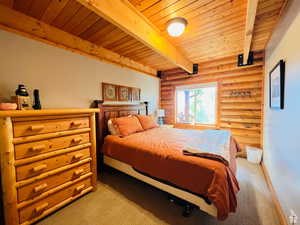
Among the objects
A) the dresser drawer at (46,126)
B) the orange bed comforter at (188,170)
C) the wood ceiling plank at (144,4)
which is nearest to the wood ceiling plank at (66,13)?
the wood ceiling plank at (144,4)

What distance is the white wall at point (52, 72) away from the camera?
1.62 metres

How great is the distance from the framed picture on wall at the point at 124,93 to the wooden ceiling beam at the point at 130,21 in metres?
1.27

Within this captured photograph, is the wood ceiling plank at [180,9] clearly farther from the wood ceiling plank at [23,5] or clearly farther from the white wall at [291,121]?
the wood ceiling plank at [23,5]

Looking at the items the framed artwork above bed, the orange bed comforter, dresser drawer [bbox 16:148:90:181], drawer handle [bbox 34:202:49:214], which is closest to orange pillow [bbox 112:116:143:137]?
the orange bed comforter

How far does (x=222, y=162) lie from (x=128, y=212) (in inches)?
48.9

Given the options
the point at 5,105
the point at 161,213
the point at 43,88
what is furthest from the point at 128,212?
the point at 43,88

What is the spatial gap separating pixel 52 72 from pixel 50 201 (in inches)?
69.5

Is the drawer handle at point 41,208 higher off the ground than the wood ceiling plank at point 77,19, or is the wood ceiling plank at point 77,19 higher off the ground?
the wood ceiling plank at point 77,19

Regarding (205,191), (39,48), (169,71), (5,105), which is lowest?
(205,191)

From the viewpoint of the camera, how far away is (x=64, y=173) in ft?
5.21

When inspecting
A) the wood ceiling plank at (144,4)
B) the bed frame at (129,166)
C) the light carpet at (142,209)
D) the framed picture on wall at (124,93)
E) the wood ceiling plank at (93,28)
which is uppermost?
the wood ceiling plank at (93,28)

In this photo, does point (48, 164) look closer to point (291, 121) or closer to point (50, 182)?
point (50, 182)

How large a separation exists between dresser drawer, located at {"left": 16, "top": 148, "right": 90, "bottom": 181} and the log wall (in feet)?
10.3

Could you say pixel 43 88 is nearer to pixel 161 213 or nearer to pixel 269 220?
pixel 161 213
